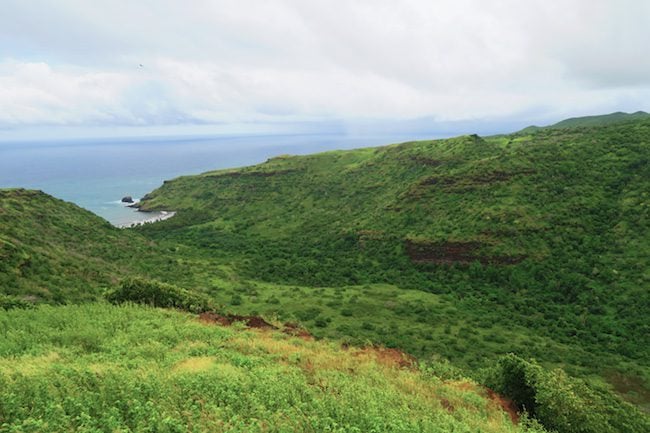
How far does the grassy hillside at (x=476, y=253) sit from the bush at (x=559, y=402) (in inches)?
611

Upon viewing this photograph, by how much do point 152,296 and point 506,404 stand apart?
20.0 m

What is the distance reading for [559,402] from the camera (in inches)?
605

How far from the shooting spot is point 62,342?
15227 mm

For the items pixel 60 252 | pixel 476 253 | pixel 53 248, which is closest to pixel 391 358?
pixel 60 252

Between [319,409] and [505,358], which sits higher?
[319,409]

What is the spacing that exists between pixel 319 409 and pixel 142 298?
56.5ft

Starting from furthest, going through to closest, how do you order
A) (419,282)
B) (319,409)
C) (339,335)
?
(419,282), (339,335), (319,409)

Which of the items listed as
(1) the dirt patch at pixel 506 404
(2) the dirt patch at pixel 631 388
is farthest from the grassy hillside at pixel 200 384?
(2) the dirt patch at pixel 631 388

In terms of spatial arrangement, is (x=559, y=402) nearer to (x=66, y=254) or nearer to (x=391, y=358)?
(x=391, y=358)

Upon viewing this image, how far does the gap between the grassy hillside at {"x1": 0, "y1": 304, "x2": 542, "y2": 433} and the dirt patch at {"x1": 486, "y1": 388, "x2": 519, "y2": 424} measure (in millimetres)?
191

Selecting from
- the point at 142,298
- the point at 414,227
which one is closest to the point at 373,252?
the point at 414,227

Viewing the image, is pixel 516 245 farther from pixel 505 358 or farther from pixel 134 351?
pixel 134 351

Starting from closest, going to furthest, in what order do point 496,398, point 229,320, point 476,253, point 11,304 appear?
1. point 496,398
2. point 11,304
3. point 229,320
4. point 476,253

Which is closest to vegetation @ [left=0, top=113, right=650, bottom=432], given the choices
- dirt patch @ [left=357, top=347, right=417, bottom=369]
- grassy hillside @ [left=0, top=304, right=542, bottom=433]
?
dirt patch @ [left=357, top=347, right=417, bottom=369]
